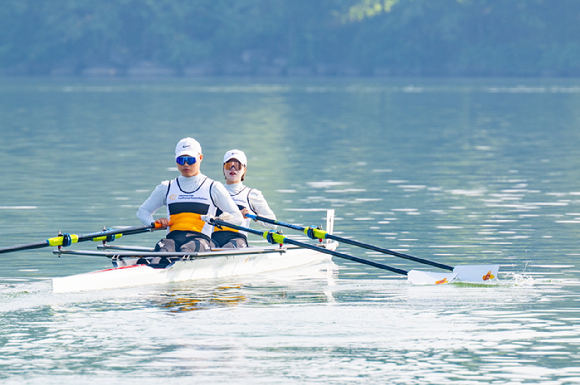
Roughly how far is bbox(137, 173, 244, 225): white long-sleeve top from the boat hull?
585 mm

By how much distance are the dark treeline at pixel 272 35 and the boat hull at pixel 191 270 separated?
109473mm

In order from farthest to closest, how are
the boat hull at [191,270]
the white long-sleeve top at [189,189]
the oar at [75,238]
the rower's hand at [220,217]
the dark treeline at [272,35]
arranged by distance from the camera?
the dark treeline at [272,35] < the white long-sleeve top at [189,189] < the rower's hand at [220,217] < the oar at [75,238] < the boat hull at [191,270]

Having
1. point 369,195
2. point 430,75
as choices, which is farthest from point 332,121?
point 430,75

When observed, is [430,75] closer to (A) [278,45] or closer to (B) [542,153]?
(A) [278,45]

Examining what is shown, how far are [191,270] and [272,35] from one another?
389 feet

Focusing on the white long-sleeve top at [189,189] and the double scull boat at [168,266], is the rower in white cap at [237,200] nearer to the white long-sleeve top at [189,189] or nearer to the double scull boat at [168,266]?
the double scull boat at [168,266]

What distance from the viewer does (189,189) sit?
14422 millimetres

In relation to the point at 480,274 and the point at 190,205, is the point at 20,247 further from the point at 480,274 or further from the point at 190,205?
the point at 480,274

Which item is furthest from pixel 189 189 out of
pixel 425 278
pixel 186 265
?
pixel 425 278

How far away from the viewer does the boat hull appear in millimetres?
13180

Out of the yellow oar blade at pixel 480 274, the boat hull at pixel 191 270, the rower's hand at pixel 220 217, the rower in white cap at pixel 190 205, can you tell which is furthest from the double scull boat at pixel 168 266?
the yellow oar blade at pixel 480 274

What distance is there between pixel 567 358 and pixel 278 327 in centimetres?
267

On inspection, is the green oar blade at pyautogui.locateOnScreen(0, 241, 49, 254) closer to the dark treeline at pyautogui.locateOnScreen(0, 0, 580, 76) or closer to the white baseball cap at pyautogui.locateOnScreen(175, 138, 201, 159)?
the white baseball cap at pyautogui.locateOnScreen(175, 138, 201, 159)

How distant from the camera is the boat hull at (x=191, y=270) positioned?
13180 mm
